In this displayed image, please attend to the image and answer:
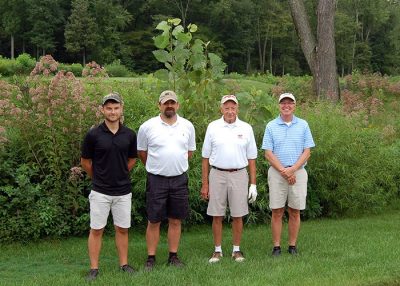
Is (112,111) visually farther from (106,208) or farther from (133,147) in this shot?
(106,208)

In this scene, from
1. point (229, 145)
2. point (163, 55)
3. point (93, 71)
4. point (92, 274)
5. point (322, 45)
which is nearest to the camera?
point (92, 274)

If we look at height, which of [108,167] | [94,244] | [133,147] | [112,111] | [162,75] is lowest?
[94,244]

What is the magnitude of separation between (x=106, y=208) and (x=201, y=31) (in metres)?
56.9

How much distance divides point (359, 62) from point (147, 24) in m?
26.6

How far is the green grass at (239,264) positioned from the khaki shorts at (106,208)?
0.49 meters

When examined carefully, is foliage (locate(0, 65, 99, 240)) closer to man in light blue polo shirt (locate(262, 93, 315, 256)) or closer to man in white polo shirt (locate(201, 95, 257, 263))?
man in white polo shirt (locate(201, 95, 257, 263))

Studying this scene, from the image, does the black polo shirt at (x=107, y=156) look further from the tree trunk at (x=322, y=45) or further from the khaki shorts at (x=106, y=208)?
the tree trunk at (x=322, y=45)

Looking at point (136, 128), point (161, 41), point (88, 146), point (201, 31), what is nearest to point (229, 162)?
point (88, 146)

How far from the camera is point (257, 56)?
69750 millimetres

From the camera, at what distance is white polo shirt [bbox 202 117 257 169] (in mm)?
5520

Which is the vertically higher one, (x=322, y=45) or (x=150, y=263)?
(x=322, y=45)

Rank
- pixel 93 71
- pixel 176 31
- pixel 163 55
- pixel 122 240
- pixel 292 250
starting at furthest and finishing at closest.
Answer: pixel 93 71 < pixel 163 55 < pixel 176 31 < pixel 292 250 < pixel 122 240

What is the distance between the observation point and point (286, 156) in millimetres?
5688

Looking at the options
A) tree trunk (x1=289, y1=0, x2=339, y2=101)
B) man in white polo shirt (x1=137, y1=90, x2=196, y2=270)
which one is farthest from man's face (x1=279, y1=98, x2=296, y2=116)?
tree trunk (x1=289, y1=0, x2=339, y2=101)
